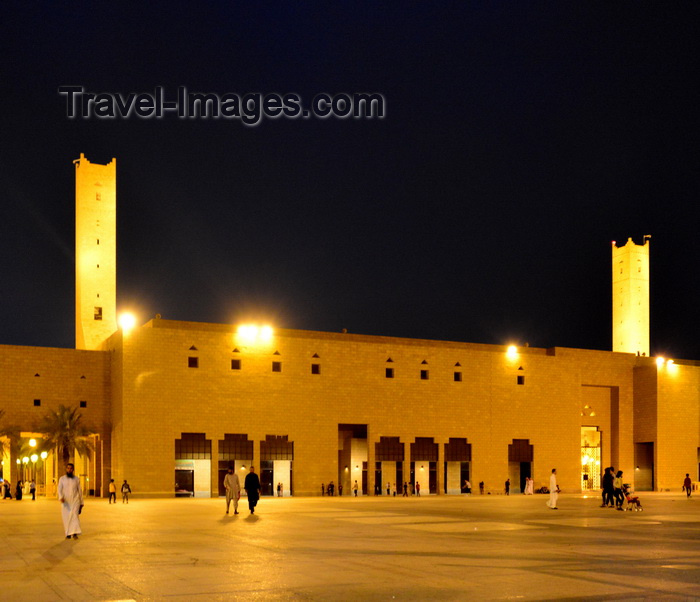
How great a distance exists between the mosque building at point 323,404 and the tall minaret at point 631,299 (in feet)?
42.8

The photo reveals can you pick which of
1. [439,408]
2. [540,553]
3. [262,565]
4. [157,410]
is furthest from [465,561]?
[439,408]

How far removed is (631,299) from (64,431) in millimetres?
50313

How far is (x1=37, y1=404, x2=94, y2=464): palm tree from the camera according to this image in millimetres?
44344

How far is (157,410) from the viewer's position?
4516 cm

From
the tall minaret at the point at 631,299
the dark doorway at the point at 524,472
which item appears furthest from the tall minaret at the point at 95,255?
the tall minaret at the point at 631,299

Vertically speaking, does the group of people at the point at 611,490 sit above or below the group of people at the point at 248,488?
below

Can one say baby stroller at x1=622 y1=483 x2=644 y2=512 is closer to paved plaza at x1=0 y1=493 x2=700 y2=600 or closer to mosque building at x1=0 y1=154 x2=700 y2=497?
paved plaza at x1=0 y1=493 x2=700 y2=600

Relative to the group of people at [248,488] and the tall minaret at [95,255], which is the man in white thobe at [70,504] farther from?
the tall minaret at [95,255]

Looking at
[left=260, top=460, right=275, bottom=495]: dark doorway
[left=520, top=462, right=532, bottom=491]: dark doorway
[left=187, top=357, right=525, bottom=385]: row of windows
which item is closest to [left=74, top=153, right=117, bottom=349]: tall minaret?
[left=187, top=357, right=525, bottom=385]: row of windows

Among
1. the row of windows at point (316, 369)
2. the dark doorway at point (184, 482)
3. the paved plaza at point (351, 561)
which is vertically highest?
the row of windows at point (316, 369)

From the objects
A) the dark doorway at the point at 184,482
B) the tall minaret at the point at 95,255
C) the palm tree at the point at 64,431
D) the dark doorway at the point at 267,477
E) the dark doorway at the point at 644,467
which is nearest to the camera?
the palm tree at the point at 64,431

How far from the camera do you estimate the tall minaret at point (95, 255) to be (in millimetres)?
54250

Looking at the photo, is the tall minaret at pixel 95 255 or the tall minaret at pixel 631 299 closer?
the tall minaret at pixel 95 255

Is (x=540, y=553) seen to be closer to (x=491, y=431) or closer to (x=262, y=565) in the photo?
(x=262, y=565)
